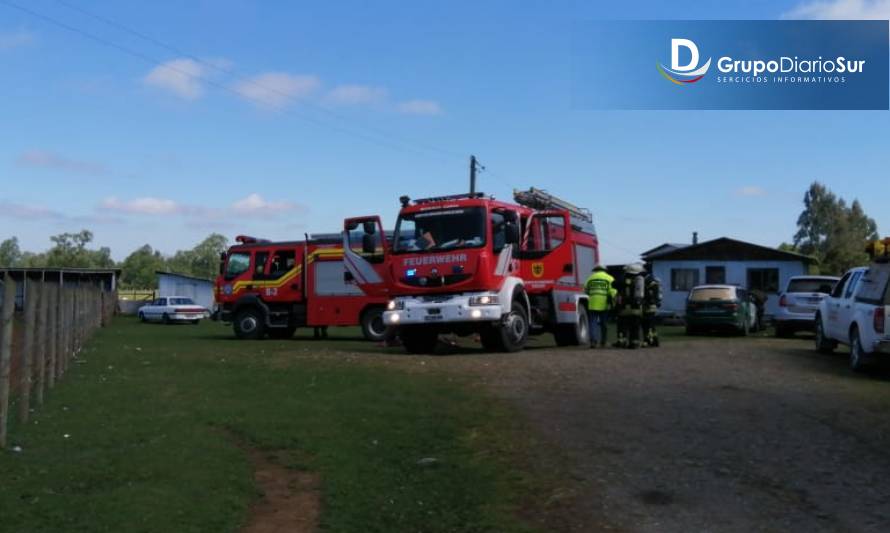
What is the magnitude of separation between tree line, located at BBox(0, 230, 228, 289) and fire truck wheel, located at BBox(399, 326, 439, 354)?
91.0m

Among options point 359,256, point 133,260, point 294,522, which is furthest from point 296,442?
point 133,260

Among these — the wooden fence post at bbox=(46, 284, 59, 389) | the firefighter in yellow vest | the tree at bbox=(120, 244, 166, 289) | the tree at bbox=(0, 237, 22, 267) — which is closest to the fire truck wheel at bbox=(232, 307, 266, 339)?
the firefighter in yellow vest

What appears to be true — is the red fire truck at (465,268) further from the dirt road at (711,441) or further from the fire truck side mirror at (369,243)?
the dirt road at (711,441)

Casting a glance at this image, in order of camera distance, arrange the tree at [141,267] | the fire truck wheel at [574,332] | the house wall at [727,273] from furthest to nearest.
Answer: the tree at [141,267]
the house wall at [727,273]
the fire truck wheel at [574,332]

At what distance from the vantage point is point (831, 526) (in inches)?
209

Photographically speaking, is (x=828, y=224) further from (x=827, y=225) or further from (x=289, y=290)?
(x=289, y=290)

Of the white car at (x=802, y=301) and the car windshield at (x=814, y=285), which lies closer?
the white car at (x=802, y=301)

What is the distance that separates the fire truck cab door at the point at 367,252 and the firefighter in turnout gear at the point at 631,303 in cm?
482

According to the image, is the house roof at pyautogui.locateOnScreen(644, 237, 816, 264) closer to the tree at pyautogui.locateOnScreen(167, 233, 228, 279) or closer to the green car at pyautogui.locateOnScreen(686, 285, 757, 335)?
the green car at pyautogui.locateOnScreen(686, 285, 757, 335)

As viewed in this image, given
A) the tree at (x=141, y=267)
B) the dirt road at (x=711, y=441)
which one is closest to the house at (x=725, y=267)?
the dirt road at (x=711, y=441)

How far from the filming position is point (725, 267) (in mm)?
35875

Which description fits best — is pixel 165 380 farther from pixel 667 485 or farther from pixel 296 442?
pixel 667 485

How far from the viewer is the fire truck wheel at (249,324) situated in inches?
936

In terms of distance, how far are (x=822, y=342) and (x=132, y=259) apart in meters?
144
